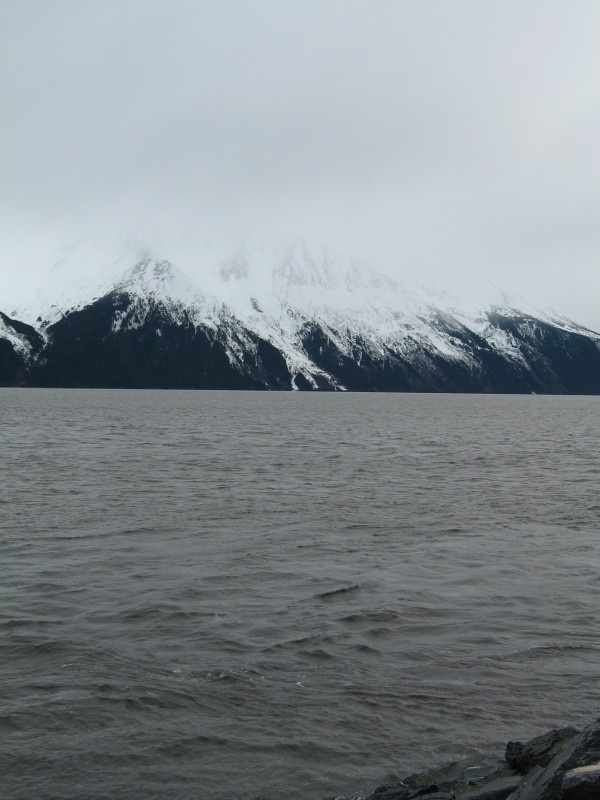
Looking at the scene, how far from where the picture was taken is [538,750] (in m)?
11.2

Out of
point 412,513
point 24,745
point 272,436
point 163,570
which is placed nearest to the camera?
point 24,745

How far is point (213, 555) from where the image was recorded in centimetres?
2539

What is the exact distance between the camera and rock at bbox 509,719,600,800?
355 inches

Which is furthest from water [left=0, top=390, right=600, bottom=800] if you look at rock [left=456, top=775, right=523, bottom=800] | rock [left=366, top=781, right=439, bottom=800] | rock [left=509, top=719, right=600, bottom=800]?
rock [left=509, top=719, right=600, bottom=800]

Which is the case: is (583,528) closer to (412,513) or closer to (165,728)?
(412,513)

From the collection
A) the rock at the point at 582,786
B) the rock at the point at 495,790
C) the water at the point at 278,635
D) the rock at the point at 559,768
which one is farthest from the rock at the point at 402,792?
the rock at the point at 582,786

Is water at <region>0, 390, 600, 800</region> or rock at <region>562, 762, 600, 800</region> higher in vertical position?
rock at <region>562, 762, 600, 800</region>

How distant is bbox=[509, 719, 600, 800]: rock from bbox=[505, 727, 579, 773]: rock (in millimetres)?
524

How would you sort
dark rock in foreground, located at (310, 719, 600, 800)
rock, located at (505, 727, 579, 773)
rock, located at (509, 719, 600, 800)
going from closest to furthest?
dark rock in foreground, located at (310, 719, 600, 800), rock, located at (509, 719, 600, 800), rock, located at (505, 727, 579, 773)

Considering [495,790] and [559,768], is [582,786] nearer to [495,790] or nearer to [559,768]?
[559,768]

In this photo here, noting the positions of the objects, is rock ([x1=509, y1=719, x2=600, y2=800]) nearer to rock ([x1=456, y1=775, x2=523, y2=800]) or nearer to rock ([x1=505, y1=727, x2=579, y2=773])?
rock ([x1=456, y1=775, x2=523, y2=800])

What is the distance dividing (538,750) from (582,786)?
8.58ft

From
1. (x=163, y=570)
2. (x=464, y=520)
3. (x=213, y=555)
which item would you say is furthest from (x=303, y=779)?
(x=464, y=520)

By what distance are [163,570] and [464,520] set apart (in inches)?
587
